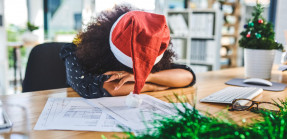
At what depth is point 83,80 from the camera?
1.01 meters

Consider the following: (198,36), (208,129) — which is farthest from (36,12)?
(208,129)

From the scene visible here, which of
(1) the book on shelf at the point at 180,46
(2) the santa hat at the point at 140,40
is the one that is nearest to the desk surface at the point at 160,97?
(2) the santa hat at the point at 140,40

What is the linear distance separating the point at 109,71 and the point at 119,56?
0.12 metres

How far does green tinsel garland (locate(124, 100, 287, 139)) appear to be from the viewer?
1.53 ft

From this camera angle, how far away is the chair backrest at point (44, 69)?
4.56 ft

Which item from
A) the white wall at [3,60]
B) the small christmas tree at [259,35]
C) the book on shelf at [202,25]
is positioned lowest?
the white wall at [3,60]

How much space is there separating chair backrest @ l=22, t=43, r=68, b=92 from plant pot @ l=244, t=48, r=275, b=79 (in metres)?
1.00

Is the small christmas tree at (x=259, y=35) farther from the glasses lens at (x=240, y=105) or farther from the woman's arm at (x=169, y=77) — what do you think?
the glasses lens at (x=240, y=105)

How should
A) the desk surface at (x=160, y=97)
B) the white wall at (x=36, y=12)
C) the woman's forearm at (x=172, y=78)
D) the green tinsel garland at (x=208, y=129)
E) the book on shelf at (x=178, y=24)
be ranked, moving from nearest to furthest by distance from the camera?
1. the green tinsel garland at (x=208, y=129)
2. the desk surface at (x=160, y=97)
3. the woman's forearm at (x=172, y=78)
4. the book on shelf at (x=178, y=24)
5. the white wall at (x=36, y=12)

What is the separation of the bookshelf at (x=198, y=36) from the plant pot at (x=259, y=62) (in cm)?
197

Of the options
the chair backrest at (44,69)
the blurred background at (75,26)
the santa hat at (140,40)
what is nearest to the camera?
the santa hat at (140,40)

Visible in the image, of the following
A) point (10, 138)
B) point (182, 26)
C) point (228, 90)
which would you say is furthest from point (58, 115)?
point (182, 26)

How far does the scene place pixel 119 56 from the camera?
3.06 ft

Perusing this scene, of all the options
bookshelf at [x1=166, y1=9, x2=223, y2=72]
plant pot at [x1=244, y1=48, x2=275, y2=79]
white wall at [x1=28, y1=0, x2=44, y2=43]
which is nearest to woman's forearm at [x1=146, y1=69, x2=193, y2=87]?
plant pot at [x1=244, y1=48, x2=275, y2=79]
